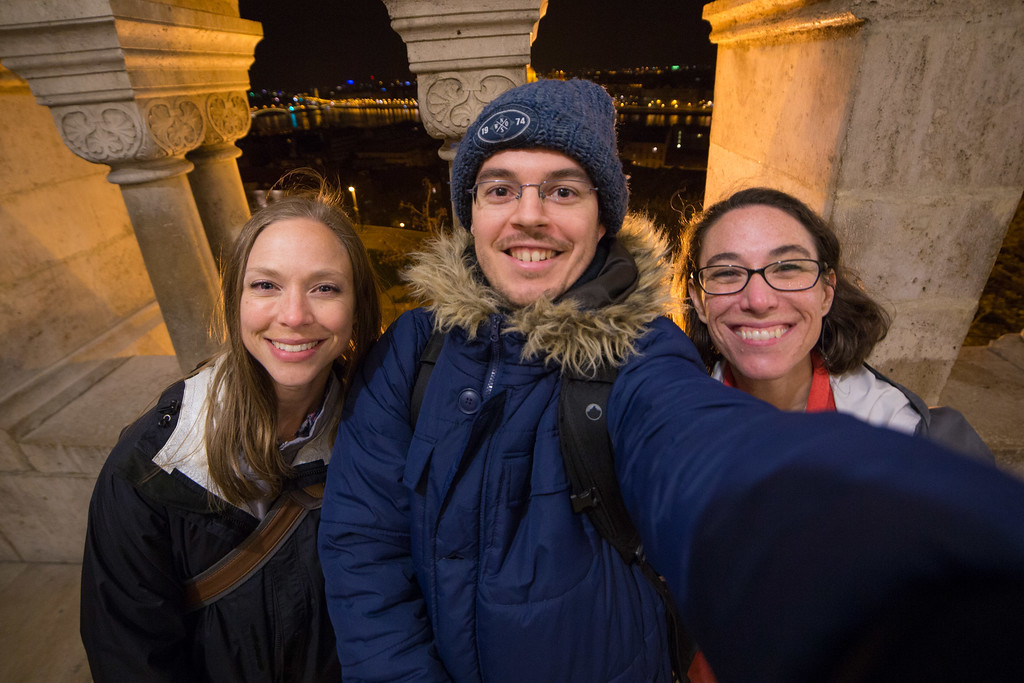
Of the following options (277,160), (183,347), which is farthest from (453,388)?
(277,160)

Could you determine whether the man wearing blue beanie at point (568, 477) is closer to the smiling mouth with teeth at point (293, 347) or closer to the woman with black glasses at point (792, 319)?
the smiling mouth with teeth at point (293, 347)

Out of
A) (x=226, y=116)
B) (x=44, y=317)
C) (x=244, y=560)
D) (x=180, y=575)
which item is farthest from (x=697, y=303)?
(x=44, y=317)

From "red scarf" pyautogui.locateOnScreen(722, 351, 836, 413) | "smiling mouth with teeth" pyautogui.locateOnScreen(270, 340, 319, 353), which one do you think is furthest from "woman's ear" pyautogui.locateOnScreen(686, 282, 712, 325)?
"smiling mouth with teeth" pyautogui.locateOnScreen(270, 340, 319, 353)

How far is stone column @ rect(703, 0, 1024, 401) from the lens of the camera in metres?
→ 1.42

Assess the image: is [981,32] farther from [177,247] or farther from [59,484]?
[59,484]

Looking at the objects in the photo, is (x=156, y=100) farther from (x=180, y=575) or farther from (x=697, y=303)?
(x=697, y=303)

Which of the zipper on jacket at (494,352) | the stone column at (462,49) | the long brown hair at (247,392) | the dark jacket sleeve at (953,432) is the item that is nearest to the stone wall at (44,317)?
the long brown hair at (247,392)

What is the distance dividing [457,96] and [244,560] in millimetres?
1795

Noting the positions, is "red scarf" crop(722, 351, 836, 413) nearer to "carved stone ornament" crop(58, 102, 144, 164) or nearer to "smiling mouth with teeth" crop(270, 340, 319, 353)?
"smiling mouth with teeth" crop(270, 340, 319, 353)

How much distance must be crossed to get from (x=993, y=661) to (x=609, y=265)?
36.3 inches

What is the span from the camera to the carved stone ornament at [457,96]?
1.76 m

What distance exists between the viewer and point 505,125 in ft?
3.68

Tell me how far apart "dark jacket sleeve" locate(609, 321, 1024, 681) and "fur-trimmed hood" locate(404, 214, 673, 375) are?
0.35 meters

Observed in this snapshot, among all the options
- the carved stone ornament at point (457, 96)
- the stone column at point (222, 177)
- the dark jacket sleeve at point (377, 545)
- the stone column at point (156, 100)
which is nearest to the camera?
the dark jacket sleeve at point (377, 545)
